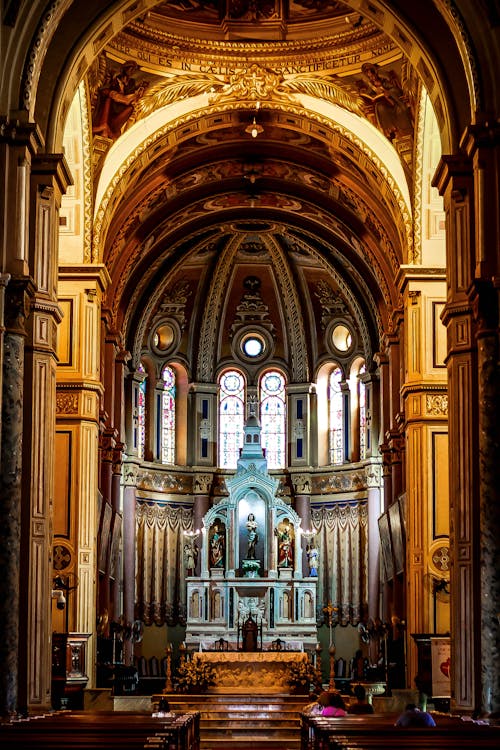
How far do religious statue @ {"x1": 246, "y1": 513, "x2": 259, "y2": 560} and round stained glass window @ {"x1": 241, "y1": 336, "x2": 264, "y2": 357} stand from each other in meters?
5.78

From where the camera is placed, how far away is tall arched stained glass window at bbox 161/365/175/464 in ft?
131

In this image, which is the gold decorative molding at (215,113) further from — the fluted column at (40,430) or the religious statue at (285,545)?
the religious statue at (285,545)

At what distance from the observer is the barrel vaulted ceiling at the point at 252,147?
85.9 feet

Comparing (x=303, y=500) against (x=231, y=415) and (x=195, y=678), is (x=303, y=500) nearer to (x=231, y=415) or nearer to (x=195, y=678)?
(x=231, y=415)

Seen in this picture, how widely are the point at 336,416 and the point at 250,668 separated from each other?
9.98 m

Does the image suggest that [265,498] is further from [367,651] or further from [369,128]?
[369,128]

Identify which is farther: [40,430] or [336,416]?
[336,416]

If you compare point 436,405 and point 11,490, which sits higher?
point 436,405

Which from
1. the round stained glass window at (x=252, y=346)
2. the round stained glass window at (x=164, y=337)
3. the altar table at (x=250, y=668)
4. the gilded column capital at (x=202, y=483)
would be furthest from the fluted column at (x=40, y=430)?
the round stained glass window at (x=252, y=346)

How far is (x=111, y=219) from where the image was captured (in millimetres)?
28375

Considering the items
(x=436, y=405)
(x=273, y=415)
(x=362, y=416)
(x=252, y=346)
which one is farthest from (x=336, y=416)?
(x=436, y=405)

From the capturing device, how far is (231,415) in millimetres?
41406

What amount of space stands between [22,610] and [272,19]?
13.9m

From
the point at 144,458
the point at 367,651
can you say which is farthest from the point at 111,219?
the point at 367,651
